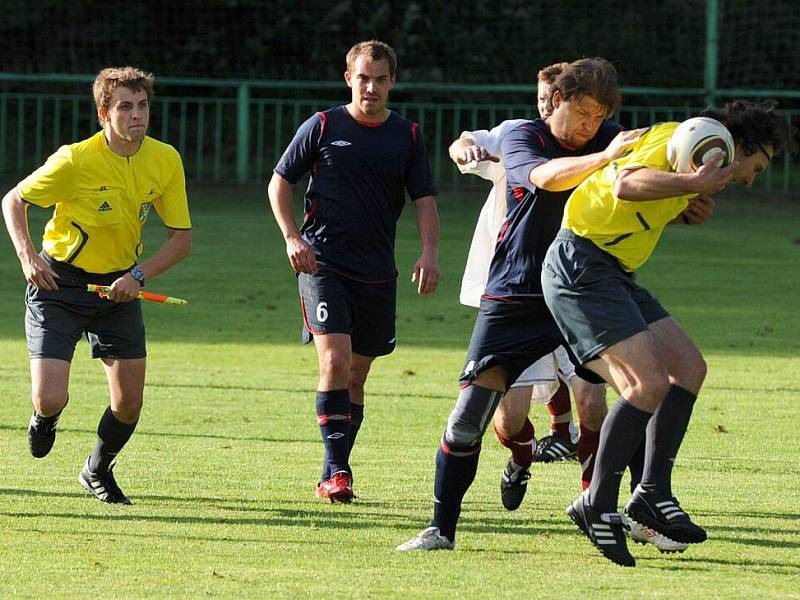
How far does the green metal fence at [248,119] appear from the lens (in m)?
24.4

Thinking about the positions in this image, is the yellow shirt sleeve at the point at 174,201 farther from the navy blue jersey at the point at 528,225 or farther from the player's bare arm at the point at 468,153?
the navy blue jersey at the point at 528,225

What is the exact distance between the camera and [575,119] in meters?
6.08

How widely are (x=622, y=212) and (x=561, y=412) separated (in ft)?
9.96

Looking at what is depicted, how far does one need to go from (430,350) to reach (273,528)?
675cm

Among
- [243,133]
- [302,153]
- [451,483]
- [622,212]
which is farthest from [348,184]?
[243,133]

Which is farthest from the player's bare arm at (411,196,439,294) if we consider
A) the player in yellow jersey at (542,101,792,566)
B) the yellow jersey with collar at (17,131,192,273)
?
the player in yellow jersey at (542,101,792,566)

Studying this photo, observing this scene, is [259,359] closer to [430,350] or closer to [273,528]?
[430,350]

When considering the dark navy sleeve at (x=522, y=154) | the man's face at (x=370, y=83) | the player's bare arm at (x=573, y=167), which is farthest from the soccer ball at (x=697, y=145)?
the man's face at (x=370, y=83)

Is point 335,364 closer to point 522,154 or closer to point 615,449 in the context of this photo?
point 522,154

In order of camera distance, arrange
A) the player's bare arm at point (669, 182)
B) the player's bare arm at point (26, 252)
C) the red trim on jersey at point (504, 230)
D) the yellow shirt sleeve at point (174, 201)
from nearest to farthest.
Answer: the player's bare arm at point (669, 182), the red trim on jersey at point (504, 230), the player's bare arm at point (26, 252), the yellow shirt sleeve at point (174, 201)

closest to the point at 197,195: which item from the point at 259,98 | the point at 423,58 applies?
the point at 259,98

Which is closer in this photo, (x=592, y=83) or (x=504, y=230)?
(x=592, y=83)

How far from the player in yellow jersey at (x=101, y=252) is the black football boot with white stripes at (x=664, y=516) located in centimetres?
226

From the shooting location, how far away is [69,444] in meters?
8.56
